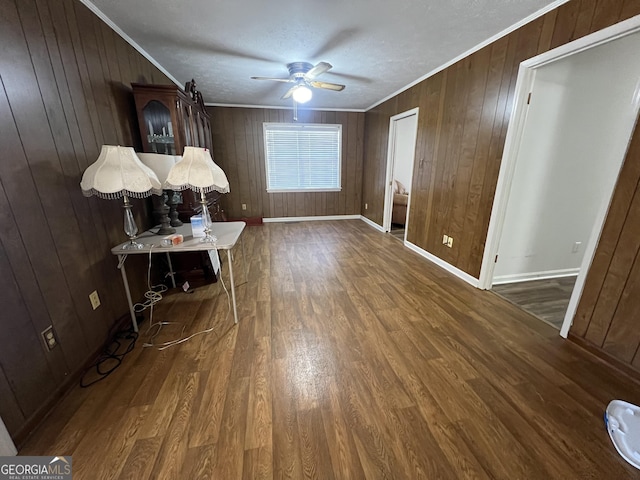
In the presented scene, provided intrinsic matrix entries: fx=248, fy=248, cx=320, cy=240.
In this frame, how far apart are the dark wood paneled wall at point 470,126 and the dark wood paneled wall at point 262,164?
67.8 inches

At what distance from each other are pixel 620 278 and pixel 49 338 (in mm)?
3434

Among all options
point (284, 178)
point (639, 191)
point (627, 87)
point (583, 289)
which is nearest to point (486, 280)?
point (583, 289)

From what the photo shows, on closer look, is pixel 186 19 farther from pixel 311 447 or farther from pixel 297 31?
pixel 311 447

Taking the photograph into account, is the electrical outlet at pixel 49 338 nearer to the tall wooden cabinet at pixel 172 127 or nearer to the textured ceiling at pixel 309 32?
the tall wooden cabinet at pixel 172 127

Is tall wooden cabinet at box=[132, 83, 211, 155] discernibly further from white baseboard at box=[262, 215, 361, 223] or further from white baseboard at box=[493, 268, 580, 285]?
white baseboard at box=[493, 268, 580, 285]

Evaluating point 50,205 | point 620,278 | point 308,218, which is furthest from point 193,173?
point 308,218

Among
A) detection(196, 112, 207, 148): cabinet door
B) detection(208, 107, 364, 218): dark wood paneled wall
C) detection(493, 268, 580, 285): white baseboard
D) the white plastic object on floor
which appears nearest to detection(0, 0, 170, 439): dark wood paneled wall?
detection(196, 112, 207, 148): cabinet door

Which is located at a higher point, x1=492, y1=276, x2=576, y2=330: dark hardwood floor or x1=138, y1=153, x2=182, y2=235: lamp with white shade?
x1=138, y1=153, x2=182, y2=235: lamp with white shade

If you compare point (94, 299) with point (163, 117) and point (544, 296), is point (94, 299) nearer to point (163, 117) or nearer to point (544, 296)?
point (163, 117)

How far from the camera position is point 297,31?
222 centimetres

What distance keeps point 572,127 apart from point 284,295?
3.24 meters

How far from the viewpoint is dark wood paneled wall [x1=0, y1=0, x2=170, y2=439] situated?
3.92 feet

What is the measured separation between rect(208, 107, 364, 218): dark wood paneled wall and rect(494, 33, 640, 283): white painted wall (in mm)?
3686

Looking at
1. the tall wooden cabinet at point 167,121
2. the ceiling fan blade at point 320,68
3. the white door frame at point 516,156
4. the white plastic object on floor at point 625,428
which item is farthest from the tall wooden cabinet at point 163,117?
the white plastic object on floor at point 625,428
